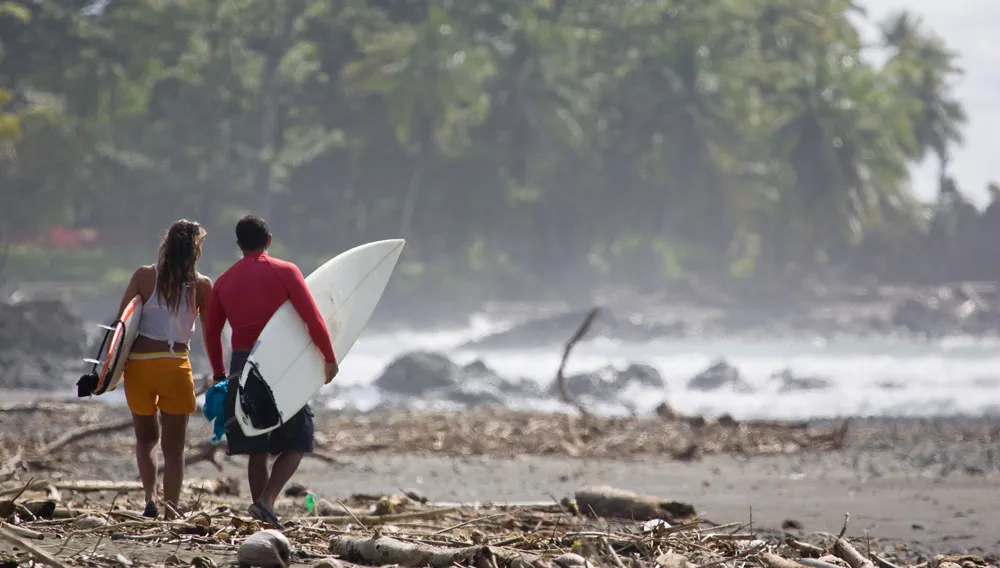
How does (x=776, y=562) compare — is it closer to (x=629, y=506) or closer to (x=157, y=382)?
(x=629, y=506)

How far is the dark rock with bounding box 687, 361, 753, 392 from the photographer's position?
26.2m

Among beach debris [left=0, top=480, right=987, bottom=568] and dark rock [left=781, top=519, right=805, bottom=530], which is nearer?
beach debris [left=0, top=480, right=987, bottom=568]

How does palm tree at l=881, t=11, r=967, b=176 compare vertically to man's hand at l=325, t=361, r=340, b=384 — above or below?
above

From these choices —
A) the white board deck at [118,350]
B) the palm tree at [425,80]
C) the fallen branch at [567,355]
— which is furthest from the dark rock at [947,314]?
the white board deck at [118,350]

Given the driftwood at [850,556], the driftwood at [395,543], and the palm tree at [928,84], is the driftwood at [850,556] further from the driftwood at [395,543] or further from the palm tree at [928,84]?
the palm tree at [928,84]

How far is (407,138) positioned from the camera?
161ft

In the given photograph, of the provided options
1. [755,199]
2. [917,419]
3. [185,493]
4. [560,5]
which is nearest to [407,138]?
[560,5]

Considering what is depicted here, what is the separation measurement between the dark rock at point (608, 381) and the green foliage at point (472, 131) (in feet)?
73.6

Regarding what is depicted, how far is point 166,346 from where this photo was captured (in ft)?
17.3

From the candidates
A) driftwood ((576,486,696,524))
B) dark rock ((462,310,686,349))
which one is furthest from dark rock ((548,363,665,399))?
dark rock ((462,310,686,349))

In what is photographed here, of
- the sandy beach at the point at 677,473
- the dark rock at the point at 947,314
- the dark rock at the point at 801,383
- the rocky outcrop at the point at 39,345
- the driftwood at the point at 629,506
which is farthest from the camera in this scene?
the dark rock at the point at 947,314

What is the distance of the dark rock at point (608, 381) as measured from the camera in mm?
22656

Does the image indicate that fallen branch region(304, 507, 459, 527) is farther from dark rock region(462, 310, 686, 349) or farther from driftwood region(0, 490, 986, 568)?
dark rock region(462, 310, 686, 349)

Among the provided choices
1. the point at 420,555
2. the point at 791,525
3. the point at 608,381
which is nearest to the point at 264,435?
the point at 420,555
